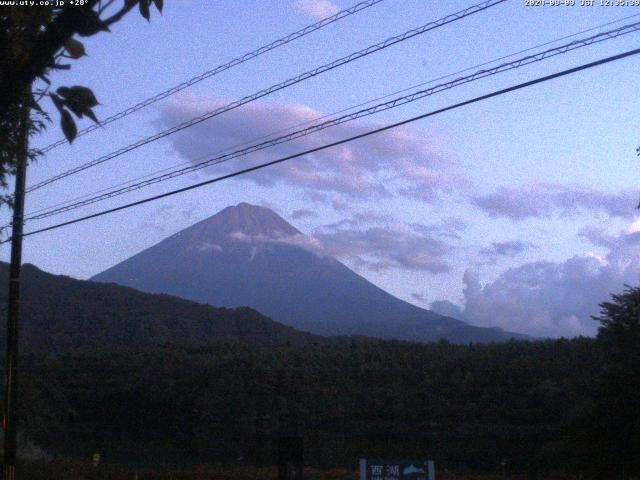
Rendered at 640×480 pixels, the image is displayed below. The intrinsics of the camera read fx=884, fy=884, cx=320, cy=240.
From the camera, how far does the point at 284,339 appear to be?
2426 inches

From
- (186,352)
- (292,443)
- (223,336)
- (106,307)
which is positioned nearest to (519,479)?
(292,443)

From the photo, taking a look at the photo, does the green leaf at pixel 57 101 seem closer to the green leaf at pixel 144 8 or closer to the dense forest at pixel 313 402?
the green leaf at pixel 144 8

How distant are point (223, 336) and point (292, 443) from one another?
48.3 metres

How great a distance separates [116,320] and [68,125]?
55015mm

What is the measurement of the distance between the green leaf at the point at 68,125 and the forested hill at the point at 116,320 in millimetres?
49248

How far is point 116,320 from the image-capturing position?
6019cm

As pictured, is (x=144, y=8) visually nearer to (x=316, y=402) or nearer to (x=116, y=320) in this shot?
(x=316, y=402)

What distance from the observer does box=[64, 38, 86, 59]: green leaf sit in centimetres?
694

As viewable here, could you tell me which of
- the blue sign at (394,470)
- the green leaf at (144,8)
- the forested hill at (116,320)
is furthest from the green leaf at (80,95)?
the forested hill at (116,320)

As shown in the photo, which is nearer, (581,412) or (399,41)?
(399,41)

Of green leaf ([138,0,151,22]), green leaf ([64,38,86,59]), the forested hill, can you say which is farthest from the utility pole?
the forested hill

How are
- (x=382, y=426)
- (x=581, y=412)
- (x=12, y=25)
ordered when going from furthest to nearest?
(x=382, y=426) → (x=581, y=412) → (x=12, y=25)

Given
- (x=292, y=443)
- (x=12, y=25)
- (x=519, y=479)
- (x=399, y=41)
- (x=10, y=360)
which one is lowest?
(x=519, y=479)

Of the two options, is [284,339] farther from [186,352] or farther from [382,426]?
[382,426]
